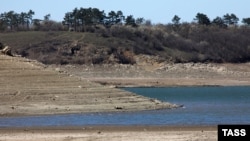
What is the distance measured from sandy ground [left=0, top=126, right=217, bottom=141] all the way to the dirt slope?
10.9 meters

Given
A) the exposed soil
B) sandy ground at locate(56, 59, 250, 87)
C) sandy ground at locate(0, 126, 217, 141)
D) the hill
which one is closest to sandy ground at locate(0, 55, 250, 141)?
sandy ground at locate(0, 126, 217, 141)

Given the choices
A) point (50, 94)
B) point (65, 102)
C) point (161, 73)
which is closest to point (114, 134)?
point (65, 102)

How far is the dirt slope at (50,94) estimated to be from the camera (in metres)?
45.2

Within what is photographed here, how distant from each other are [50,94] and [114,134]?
55.8ft

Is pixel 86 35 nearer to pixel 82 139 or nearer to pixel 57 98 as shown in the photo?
pixel 57 98

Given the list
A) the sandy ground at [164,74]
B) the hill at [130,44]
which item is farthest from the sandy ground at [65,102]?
the hill at [130,44]

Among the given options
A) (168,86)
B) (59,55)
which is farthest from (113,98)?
(59,55)

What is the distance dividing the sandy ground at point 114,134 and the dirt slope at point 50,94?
10908mm

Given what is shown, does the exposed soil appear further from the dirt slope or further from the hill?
the dirt slope

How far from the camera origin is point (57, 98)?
46750mm

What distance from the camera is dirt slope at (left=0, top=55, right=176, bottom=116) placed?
148ft

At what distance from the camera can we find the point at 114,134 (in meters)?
30.5

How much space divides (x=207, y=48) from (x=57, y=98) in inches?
4486

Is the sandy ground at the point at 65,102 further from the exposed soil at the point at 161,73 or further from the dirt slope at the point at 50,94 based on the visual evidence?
the exposed soil at the point at 161,73
